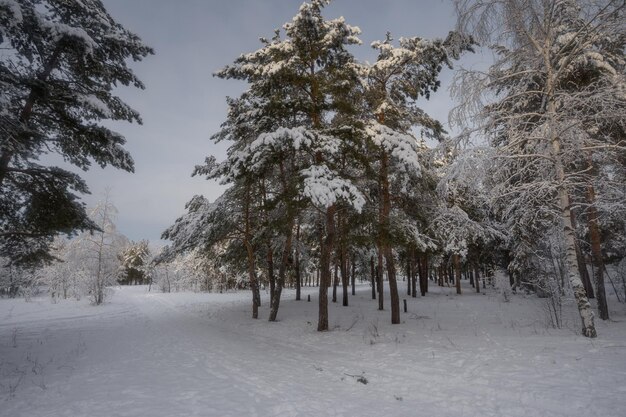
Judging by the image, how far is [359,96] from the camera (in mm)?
13594

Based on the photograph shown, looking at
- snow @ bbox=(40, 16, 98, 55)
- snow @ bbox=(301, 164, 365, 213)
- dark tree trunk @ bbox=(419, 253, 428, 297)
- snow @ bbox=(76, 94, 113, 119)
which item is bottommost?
dark tree trunk @ bbox=(419, 253, 428, 297)

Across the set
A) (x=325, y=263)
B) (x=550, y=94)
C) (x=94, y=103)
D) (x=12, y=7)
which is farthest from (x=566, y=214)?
(x=12, y=7)

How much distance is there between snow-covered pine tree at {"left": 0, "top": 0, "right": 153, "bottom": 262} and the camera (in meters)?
8.17

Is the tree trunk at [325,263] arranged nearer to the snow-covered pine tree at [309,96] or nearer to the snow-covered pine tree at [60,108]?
the snow-covered pine tree at [309,96]

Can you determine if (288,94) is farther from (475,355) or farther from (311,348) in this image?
(475,355)

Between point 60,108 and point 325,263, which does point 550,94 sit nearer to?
point 325,263

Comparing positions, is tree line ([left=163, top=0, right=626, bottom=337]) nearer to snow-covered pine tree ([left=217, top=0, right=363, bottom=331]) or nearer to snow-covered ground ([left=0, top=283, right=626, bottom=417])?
snow-covered pine tree ([left=217, top=0, right=363, bottom=331])

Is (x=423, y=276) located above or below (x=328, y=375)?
above

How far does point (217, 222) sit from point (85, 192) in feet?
22.5

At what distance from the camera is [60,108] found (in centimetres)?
906

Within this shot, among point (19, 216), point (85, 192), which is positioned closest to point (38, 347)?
point (19, 216)

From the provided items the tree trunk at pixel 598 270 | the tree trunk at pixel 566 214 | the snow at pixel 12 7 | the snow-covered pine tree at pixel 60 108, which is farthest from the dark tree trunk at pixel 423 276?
the snow at pixel 12 7

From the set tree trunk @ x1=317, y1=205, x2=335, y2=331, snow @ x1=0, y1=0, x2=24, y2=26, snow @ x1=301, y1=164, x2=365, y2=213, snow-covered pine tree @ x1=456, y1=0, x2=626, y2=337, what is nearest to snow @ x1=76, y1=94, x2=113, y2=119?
snow @ x1=0, y1=0, x2=24, y2=26

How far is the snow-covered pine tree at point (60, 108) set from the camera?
8.17 metres
